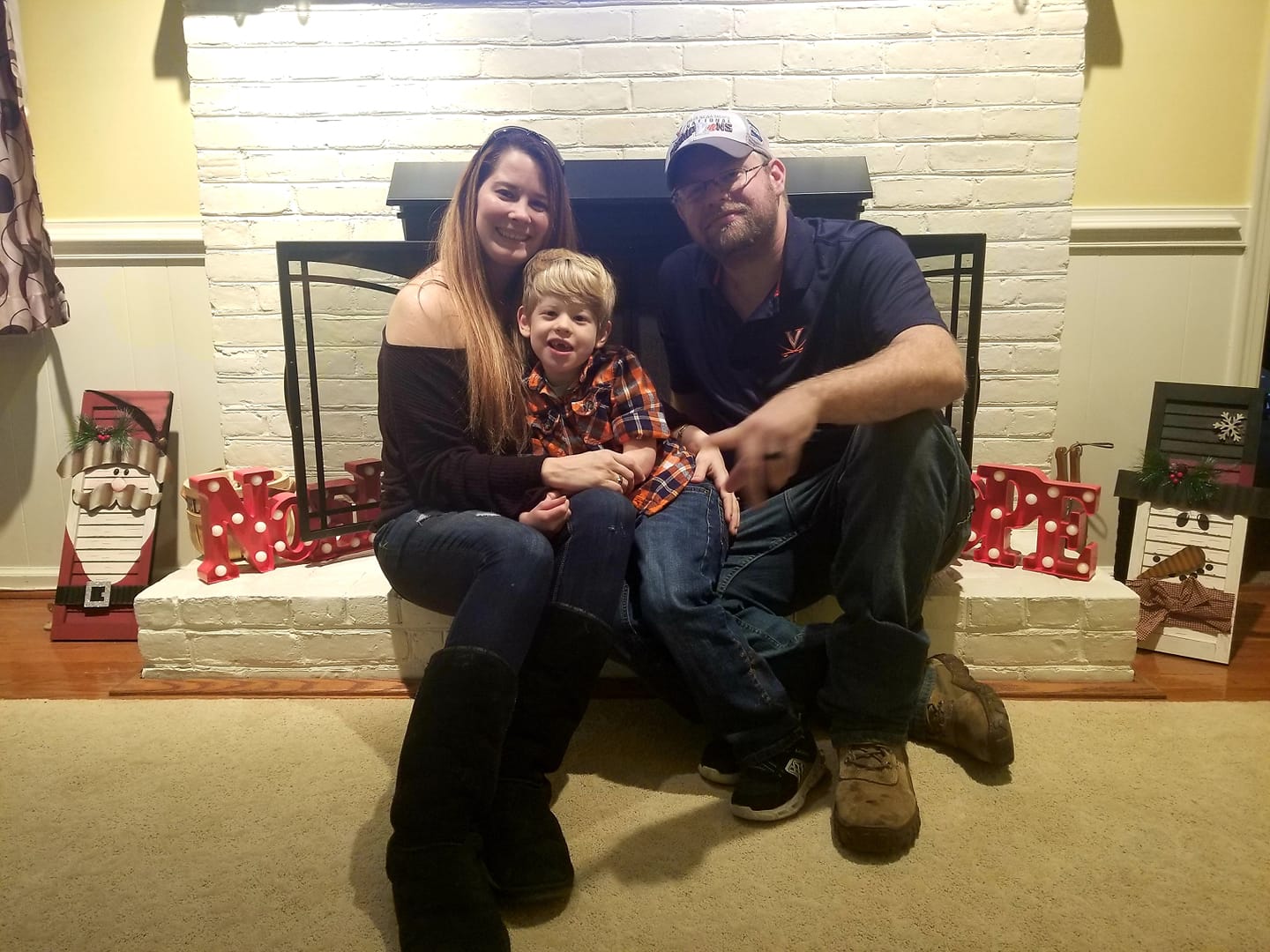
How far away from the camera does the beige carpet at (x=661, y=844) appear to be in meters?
1.01

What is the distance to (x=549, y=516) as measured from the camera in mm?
1241

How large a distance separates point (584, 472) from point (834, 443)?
0.45 m

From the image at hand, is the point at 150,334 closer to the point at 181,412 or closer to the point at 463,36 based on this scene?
the point at 181,412

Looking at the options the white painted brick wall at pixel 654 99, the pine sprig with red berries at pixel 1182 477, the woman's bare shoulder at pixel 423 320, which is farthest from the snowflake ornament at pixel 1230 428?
the woman's bare shoulder at pixel 423 320

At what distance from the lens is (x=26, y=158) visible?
1.98 metres

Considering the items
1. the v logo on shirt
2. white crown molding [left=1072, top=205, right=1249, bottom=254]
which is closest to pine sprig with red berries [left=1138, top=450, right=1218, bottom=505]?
white crown molding [left=1072, top=205, right=1249, bottom=254]

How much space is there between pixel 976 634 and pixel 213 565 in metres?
1.54

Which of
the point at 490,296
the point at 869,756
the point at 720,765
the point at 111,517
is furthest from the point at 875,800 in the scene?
the point at 111,517

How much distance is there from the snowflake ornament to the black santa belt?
243 centimetres

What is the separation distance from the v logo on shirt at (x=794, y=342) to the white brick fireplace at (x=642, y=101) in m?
0.74

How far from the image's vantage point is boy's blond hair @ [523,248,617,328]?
1315 mm

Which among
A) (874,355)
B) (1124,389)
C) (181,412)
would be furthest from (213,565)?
(1124,389)

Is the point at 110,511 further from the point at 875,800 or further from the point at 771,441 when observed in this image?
the point at 875,800

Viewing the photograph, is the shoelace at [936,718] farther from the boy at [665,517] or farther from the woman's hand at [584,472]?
the woman's hand at [584,472]
